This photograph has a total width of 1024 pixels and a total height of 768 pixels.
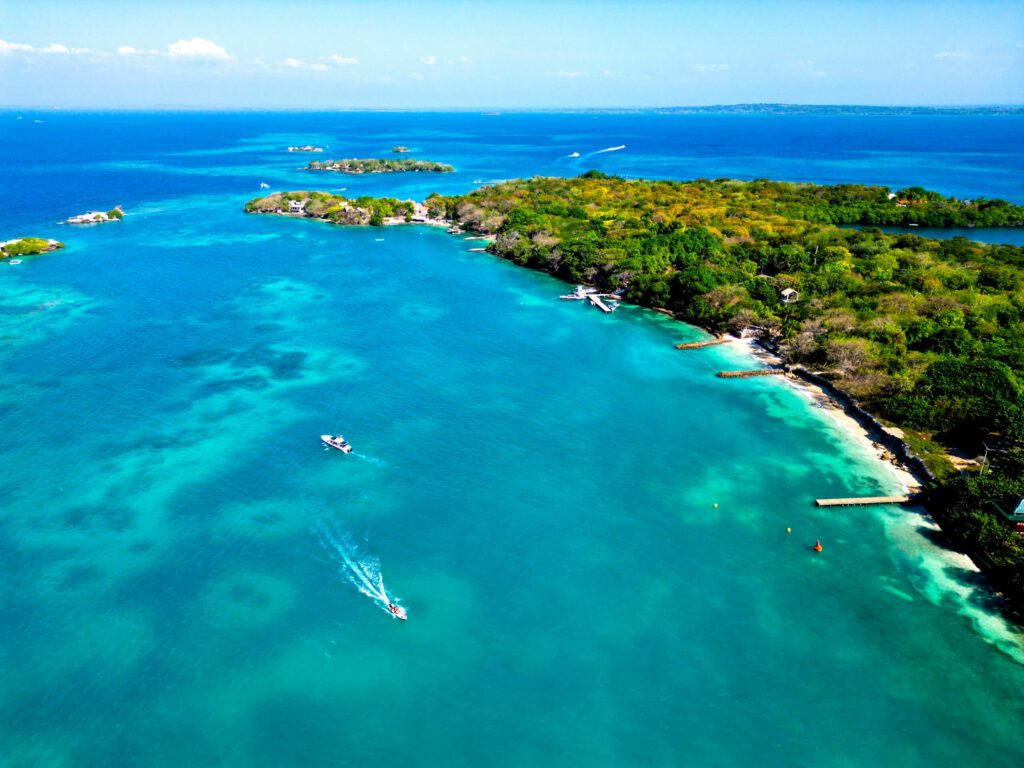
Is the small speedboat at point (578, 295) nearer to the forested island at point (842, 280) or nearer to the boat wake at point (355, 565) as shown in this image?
the forested island at point (842, 280)

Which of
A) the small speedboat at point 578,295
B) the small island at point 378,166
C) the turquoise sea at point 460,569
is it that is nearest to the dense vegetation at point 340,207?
the small speedboat at point 578,295

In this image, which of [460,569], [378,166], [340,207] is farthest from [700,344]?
[378,166]

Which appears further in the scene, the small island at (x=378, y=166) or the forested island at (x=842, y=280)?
the small island at (x=378, y=166)

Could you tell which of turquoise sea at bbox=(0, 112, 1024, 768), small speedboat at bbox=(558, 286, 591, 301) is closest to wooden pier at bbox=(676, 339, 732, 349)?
turquoise sea at bbox=(0, 112, 1024, 768)

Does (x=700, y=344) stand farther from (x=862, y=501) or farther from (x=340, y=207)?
(x=340, y=207)

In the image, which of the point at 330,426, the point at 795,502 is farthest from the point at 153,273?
the point at 795,502

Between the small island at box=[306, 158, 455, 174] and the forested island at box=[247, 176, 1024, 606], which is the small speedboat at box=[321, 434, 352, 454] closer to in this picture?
the forested island at box=[247, 176, 1024, 606]

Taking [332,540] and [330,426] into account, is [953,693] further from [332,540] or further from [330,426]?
[330,426]
